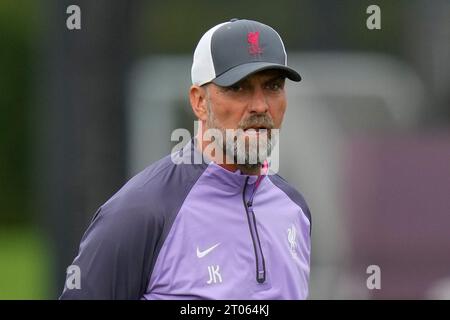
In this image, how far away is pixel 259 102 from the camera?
73.7 inches

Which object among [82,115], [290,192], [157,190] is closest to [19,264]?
[82,115]

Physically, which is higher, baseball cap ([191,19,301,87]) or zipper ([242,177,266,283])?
baseball cap ([191,19,301,87])

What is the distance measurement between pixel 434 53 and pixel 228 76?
2171mm

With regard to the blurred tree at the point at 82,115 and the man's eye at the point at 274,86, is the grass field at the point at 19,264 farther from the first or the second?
the man's eye at the point at 274,86

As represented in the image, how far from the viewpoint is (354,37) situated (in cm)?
380

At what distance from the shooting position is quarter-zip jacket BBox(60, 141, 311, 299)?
5.83 feet

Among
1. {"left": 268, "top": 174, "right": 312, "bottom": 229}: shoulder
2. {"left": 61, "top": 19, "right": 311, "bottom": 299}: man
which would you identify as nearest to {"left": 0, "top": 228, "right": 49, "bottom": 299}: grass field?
{"left": 268, "top": 174, "right": 312, "bottom": 229}: shoulder

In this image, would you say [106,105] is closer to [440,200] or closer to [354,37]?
[354,37]

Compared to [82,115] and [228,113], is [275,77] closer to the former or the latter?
[228,113]

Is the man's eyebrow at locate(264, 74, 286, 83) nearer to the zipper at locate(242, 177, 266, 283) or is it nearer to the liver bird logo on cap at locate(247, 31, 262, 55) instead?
the liver bird logo on cap at locate(247, 31, 262, 55)

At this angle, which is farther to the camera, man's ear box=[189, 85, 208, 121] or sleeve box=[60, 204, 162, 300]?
man's ear box=[189, 85, 208, 121]

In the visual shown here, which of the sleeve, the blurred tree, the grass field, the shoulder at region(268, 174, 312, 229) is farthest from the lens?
the grass field
